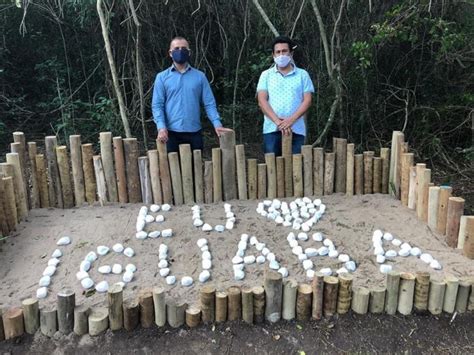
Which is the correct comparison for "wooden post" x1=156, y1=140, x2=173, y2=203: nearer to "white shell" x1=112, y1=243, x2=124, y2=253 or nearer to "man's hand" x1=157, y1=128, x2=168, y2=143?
"man's hand" x1=157, y1=128, x2=168, y2=143

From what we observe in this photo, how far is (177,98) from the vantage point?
3998 millimetres

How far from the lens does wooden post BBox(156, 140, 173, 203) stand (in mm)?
3869

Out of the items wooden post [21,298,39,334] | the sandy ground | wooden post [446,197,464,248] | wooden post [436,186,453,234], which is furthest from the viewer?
wooden post [436,186,453,234]

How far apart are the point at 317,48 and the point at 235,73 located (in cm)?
124

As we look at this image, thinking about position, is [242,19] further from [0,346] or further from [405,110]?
[0,346]

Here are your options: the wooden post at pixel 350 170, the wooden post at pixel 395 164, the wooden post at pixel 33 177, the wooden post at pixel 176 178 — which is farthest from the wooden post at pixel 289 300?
the wooden post at pixel 33 177

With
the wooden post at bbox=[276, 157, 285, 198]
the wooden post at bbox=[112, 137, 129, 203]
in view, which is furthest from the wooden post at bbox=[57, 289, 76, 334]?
the wooden post at bbox=[276, 157, 285, 198]

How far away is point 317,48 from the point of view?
19.4 ft

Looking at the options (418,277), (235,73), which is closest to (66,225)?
(418,277)

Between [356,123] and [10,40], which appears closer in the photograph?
[356,123]

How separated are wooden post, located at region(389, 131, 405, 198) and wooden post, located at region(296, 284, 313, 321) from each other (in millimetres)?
1764

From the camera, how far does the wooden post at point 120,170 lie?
12.7 ft

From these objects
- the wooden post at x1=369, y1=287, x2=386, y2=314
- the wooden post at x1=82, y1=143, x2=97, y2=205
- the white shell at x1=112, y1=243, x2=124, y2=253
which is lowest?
the wooden post at x1=369, y1=287, x2=386, y2=314

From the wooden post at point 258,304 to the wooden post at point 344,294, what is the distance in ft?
1.47
